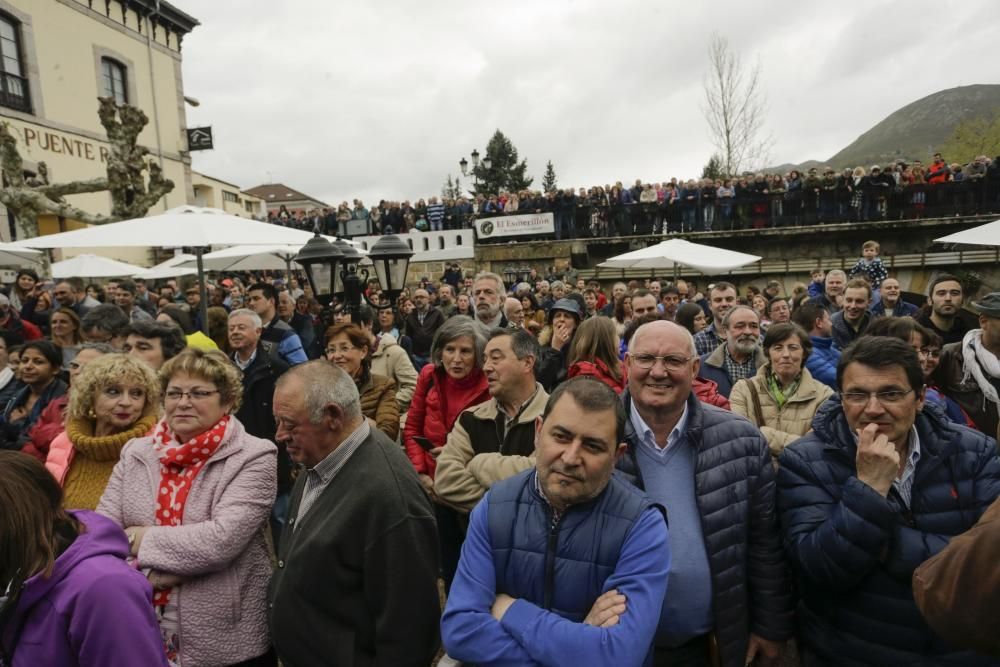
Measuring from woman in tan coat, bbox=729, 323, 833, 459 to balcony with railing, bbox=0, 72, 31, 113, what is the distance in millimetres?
20296

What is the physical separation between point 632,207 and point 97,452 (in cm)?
1761

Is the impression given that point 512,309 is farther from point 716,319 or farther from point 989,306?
point 989,306

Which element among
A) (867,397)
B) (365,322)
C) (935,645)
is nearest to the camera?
(935,645)

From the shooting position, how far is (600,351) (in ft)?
12.4

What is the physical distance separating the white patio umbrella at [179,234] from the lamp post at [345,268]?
1.36 m

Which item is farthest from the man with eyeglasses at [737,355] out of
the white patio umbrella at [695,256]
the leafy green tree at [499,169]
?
the leafy green tree at [499,169]

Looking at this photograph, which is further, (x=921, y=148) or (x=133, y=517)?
(x=921, y=148)

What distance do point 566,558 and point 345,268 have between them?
328 centimetres

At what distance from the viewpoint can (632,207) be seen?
18500 mm

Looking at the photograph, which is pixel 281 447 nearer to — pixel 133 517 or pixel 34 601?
pixel 133 517

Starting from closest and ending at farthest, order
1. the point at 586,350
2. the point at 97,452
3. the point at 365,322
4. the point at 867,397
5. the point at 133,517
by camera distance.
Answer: the point at 867,397 < the point at 133,517 < the point at 97,452 < the point at 586,350 < the point at 365,322

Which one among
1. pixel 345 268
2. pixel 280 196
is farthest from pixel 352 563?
pixel 280 196

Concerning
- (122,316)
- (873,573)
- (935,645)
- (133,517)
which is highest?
(122,316)

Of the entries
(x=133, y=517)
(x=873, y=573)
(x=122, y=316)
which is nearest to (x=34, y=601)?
(x=133, y=517)
